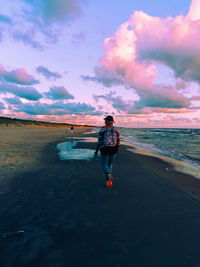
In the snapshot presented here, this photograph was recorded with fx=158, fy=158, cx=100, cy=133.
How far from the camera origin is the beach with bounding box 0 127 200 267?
279cm

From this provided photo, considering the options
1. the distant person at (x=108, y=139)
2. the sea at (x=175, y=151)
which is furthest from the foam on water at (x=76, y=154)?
the distant person at (x=108, y=139)

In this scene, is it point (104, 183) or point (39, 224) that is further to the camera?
point (104, 183)

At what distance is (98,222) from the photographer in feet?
12.5

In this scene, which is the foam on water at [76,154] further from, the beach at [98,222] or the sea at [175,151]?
the sea at [175,151]

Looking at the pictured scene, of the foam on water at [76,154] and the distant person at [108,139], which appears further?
the foam on water at [76,154]

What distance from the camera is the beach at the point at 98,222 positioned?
279 centimetres

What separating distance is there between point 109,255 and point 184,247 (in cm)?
147

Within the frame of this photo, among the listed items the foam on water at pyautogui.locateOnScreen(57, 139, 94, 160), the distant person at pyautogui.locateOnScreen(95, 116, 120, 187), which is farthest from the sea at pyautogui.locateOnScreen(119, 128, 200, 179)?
the distant person at pyautogui.locateOnScreen(95, 116, 120, 187)

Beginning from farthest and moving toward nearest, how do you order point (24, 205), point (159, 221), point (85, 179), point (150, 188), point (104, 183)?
point (85, 179), point (104, 183), point (150, 188), point (24, 205), point (159, 221)

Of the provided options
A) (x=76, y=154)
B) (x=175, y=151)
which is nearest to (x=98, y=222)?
(x=76, y=154)

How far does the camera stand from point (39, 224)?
371cm

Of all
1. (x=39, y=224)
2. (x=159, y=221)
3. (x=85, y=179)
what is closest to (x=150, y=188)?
(x=159, y=221)

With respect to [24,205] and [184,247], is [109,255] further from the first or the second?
[24,205]

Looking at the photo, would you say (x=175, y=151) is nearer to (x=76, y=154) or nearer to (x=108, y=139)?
(x=76, y=154)
